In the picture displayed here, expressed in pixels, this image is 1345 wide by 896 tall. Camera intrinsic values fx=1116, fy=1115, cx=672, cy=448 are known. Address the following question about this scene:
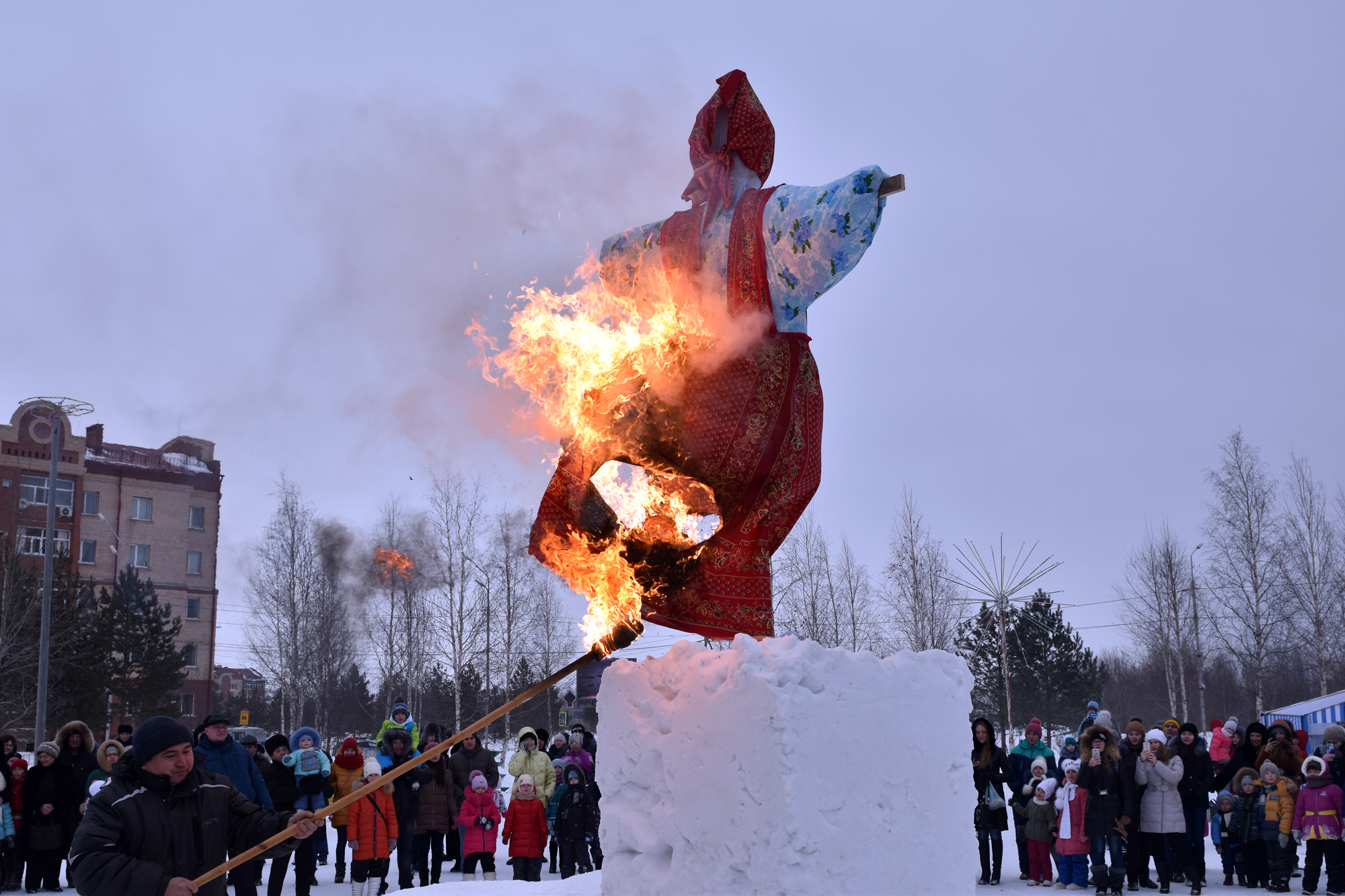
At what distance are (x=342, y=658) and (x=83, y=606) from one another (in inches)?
285

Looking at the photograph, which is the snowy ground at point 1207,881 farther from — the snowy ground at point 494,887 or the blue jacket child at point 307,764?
the blue jacket child at point 307,764

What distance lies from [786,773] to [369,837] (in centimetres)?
623

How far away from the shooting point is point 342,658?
3338 centimetres

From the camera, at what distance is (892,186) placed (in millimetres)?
5168

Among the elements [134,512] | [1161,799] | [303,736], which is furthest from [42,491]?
[1161,799]

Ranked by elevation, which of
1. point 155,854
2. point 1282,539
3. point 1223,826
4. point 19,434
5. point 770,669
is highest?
point 19,434

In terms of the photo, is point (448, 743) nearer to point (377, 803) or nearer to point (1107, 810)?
point (377, 803)

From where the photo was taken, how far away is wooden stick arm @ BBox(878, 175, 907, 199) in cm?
515

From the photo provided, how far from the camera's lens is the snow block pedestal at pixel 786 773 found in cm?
495

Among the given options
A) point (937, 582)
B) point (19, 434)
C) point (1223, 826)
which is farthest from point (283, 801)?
point (19, 434)

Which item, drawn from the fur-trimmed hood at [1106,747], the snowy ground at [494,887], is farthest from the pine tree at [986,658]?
the snowy ground at [494,887]

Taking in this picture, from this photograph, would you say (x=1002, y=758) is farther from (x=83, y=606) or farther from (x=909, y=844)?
(x=83, y=606)

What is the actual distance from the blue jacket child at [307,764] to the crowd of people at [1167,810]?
606 centimetres

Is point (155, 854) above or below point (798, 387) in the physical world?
below
